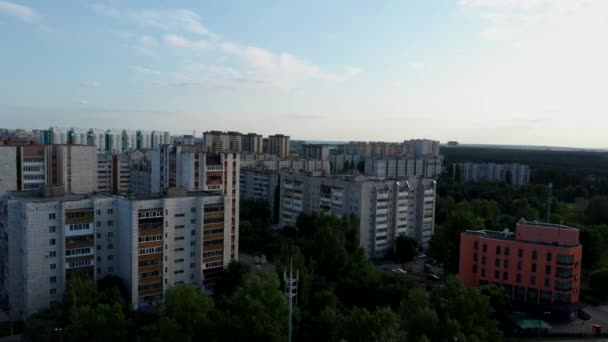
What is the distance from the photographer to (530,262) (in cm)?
1962

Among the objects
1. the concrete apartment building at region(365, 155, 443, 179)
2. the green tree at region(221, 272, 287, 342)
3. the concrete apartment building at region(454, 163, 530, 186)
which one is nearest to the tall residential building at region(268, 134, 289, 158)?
the concrete apartment building at region(365, 155, 443, 179)

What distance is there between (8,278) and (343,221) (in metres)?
14.1

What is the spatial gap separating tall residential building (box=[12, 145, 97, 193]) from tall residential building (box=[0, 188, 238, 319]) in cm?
786

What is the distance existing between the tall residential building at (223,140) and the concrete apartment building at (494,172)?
26510mm

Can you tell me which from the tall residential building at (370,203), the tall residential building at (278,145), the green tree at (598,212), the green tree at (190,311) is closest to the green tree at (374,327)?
the green tree at (190,311)

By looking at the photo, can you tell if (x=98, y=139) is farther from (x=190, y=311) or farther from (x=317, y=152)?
(x=190, y=311)

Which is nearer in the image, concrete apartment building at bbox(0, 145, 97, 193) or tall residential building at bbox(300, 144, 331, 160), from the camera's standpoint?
concrete apartment building at bbox(0, 145, 97, 193)

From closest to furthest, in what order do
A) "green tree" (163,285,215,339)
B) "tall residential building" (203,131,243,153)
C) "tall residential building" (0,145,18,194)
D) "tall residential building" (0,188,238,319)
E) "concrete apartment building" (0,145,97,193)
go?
1. "green tree" (163,285,215,339)
2. "tall residential building" (0,188,238,319)
3. "tall residential building" (0,145,18,194)
4. "concrete apartment building" (0,145,97,193)
5. "tall residential building" (203,131,243,153)

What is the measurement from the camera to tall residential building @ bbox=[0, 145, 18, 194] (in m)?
24.9

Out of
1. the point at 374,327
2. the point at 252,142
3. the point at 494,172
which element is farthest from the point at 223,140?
the point at 374,327

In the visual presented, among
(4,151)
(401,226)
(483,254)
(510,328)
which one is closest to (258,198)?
(401,226)

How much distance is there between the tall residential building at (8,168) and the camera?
81.6ft

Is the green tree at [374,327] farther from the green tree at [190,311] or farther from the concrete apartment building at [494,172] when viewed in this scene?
the concrete apartment building at [494,172]

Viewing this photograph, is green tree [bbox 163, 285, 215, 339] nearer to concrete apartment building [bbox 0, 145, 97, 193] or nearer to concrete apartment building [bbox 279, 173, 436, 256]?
concrete apartment building [bbox 0, 145, 97, 193]
